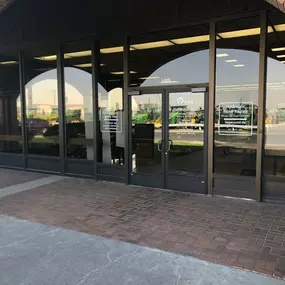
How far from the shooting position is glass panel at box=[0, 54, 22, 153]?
29.7 feet

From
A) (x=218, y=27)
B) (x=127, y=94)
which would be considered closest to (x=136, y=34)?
(x=127, y=94)

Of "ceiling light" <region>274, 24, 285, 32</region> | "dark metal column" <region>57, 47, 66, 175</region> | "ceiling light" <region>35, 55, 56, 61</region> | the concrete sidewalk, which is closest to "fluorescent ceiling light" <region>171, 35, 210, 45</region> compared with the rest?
"ceiling light" <region>274, 24, 285, 32</region>

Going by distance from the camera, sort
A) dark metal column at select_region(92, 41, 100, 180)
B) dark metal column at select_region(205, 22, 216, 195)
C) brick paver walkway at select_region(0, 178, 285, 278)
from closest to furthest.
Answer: brick paver walkway at select_region(0, 178, 285, 278), dark metal column at select_region(205, 22, 216, 195), dark metal column at select_region(92, 41, 100, 180)

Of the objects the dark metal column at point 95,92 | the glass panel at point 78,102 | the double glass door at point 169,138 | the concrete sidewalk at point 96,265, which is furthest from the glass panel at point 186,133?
the concrete sidewalk at point 96,265

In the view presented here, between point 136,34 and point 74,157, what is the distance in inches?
139

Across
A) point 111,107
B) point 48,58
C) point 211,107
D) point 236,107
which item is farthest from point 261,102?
point 48,58

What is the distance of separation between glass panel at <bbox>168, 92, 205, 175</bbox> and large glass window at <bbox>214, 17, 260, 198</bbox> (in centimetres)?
35

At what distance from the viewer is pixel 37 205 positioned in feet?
18.5

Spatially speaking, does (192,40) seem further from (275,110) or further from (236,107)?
(275,110)

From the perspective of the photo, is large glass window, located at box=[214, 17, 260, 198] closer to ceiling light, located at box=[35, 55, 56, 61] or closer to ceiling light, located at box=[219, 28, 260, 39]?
ceiling light, located at box=[219, 28, 260, 39]

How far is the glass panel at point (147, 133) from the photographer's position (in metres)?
6.79

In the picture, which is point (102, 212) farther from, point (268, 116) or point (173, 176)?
point (268, 116)

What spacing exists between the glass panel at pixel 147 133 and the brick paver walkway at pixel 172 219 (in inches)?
23.8

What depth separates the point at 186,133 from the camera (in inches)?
255
